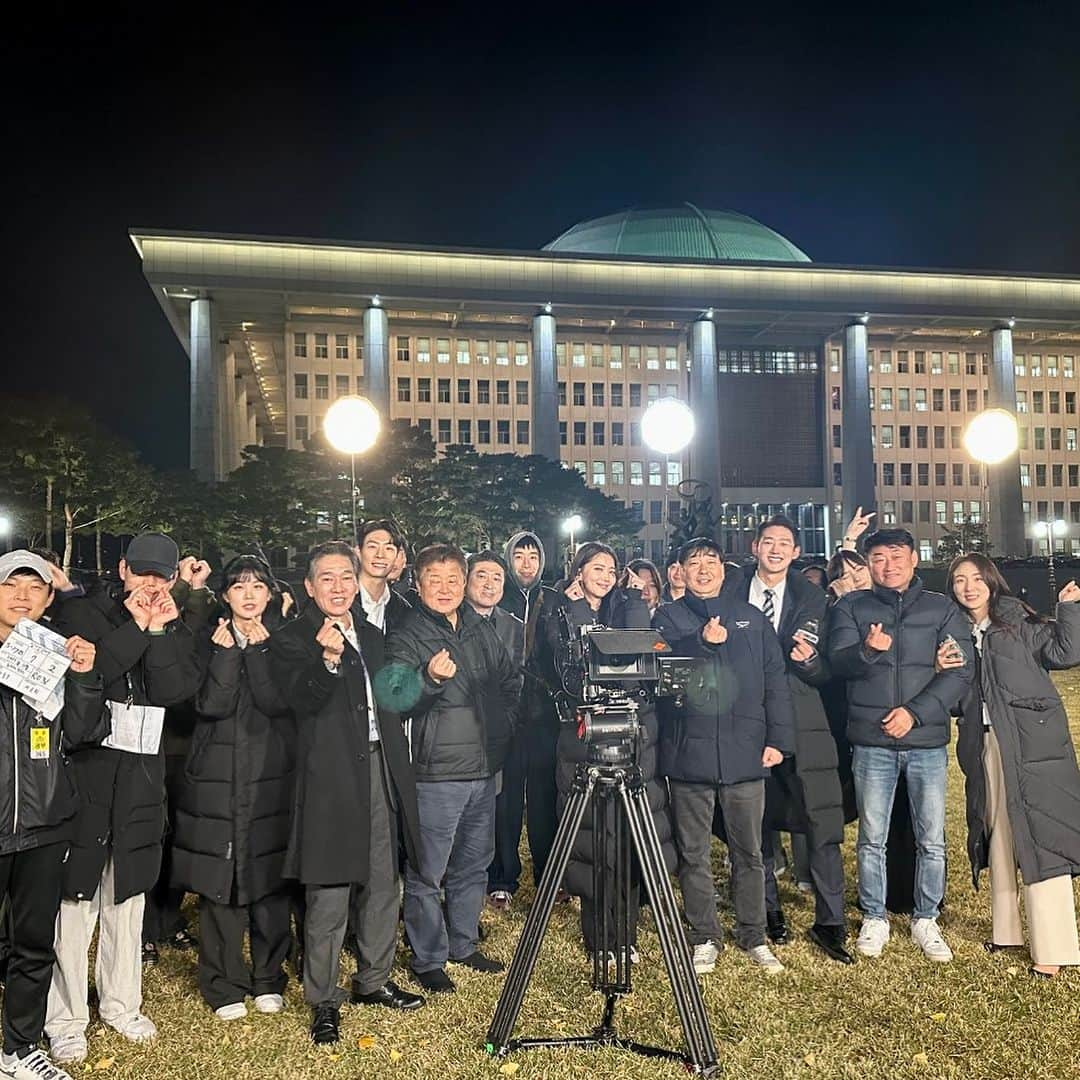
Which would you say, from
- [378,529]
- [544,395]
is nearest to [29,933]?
[378,529]

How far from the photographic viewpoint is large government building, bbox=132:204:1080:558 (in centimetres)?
5528

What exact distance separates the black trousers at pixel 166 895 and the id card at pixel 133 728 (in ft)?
3.01

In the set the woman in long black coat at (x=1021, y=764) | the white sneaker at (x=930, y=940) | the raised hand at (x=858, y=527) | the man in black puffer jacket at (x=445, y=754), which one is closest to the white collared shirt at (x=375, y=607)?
the man in black puffer jacket at (x=445, y=754)

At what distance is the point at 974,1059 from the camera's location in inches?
171

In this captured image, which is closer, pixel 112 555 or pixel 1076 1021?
pixel 1076 1021

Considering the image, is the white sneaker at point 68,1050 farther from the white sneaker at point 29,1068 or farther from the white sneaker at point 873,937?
the white sneaker at point 873,937

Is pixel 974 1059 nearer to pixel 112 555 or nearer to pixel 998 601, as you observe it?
pixel 998 601

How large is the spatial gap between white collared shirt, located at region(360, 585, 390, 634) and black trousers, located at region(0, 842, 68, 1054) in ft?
6.96

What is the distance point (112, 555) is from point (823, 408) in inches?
A: 1905

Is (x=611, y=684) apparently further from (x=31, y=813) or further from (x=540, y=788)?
(x=540, y=788)

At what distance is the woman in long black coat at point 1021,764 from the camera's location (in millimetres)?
5262

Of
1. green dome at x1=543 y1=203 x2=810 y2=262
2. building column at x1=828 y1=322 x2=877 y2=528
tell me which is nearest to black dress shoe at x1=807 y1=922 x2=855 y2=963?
building column at x1=828 y1=322 x2=877 y2=528

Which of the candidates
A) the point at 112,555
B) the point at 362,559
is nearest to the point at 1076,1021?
the point at 362,559

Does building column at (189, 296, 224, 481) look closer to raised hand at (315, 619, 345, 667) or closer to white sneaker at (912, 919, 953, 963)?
raised hand at (315, 619, 345, 667)
